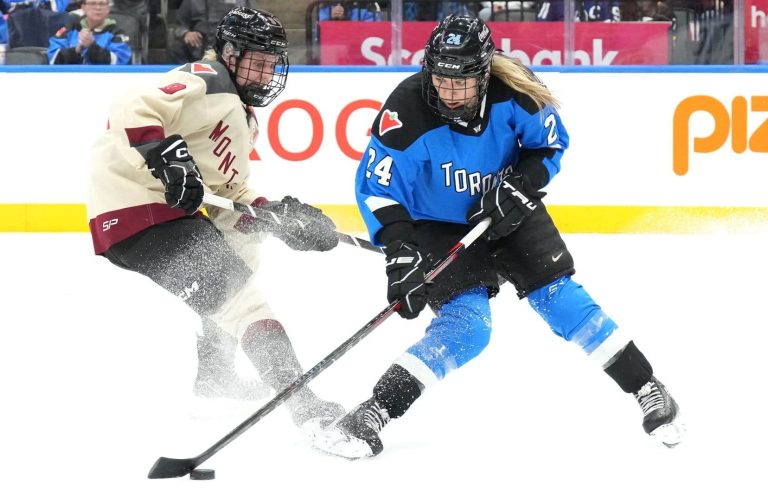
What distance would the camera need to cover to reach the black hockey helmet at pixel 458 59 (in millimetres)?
2324

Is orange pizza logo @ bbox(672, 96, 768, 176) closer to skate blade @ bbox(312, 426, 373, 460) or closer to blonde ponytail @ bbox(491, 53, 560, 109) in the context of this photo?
blonde ponytail @ bbox(491, 53, 560, 109)

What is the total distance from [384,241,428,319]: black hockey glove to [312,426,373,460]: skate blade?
10.9 inches

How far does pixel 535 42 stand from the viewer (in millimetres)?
5590

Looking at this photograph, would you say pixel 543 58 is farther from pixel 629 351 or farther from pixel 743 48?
pixel 629 351

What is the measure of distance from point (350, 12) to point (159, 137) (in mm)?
3330

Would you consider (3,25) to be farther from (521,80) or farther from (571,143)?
(521,80)

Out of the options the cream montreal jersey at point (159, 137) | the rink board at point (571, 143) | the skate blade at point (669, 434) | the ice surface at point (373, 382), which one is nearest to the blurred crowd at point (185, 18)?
the rink board at point (571, 143)

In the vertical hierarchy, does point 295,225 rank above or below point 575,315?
above

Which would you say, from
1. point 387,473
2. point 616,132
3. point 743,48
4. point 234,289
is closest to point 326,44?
point 616,132

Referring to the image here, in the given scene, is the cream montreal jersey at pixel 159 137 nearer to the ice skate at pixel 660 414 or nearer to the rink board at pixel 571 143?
the ice skate at pixel 660 414

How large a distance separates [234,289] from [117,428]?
427mm

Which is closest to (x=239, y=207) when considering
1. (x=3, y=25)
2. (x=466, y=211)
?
(x=466, y=211)

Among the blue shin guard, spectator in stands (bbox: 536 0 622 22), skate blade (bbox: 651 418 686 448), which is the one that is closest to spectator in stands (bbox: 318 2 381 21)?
spectator in stands (bbox: 536 0 622 22)

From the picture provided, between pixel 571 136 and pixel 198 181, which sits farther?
pixel 571 136
